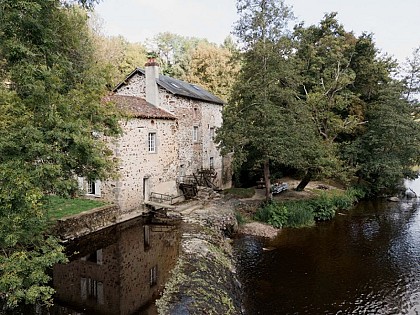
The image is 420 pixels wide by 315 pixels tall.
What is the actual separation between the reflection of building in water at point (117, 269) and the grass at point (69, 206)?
148 cm

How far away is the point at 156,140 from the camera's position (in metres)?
20.2

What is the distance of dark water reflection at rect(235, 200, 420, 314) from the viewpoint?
11.3 m

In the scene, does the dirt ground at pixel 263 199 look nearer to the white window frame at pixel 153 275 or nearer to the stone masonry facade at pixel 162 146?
the stone masonry facade at pixel 162 146

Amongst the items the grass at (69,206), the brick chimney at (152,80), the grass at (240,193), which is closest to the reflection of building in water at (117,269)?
the grass at (69,206)

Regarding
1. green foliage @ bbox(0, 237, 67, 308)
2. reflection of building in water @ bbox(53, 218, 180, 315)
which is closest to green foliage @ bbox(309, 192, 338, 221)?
reflection of building in water @ bbox(53, 218, 180, 315)

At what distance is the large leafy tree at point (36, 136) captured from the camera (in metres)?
7.59

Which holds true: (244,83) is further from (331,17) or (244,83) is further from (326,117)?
(331,17)

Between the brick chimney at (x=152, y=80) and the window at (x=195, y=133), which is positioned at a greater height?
the brick chimney at (x=152, y=80)

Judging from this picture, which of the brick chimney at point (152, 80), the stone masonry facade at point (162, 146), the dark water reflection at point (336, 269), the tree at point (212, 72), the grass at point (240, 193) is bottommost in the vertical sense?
the dark water reflection at point (336, 269)

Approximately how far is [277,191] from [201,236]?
1157 cm

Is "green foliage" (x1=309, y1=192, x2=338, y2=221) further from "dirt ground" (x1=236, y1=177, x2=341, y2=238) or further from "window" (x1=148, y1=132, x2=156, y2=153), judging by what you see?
"window" (x1=148, y1=132, x2=156, y2=153)

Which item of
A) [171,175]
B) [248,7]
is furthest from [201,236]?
[248,7]

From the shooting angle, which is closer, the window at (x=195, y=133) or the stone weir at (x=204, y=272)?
the stone weir at (x=204, y=272)

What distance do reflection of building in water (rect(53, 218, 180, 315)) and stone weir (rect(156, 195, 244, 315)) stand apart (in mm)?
635
